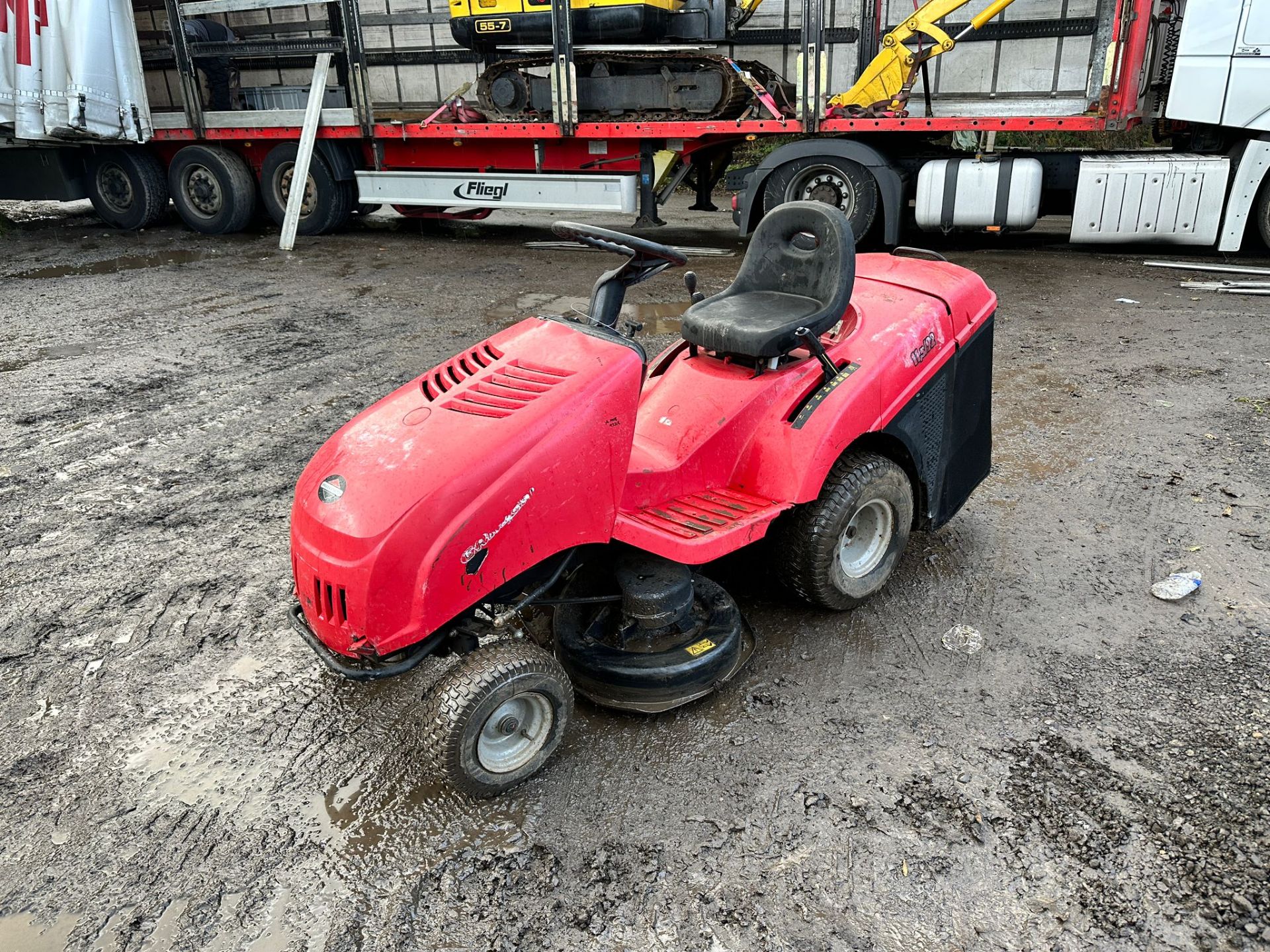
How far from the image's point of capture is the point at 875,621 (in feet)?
10.1

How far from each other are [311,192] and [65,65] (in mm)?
2812

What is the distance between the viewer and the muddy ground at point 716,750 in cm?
200

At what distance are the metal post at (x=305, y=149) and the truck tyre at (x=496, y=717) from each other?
8882 mm

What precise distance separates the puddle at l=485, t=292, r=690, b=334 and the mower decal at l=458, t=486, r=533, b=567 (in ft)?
14.5

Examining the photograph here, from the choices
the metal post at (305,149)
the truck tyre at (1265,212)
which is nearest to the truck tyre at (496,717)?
the truck tyre at (1265,212)

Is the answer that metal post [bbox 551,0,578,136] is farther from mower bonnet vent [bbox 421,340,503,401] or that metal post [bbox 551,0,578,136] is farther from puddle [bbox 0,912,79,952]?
puddle [bbox 0,912,79,952]

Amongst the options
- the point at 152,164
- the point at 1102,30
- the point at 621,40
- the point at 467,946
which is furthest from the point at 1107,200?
the point at 152,164

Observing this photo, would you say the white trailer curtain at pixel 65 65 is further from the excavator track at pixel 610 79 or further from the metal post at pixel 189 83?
the excavator track at pixel 610 79

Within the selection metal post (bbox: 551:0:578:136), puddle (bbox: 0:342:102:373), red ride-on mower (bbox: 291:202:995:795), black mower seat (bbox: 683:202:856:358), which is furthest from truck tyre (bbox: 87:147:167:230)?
black mower seat (bbox: 683:202:856:358)

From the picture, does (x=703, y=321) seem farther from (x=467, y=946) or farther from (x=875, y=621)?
(x=467, y=946)

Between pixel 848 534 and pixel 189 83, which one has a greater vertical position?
pixel 189 83

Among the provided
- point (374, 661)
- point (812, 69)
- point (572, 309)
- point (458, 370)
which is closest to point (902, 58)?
point (812, 69)

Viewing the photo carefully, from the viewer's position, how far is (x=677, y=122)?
349 inches

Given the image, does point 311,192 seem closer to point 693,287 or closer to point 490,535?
point 693,287
